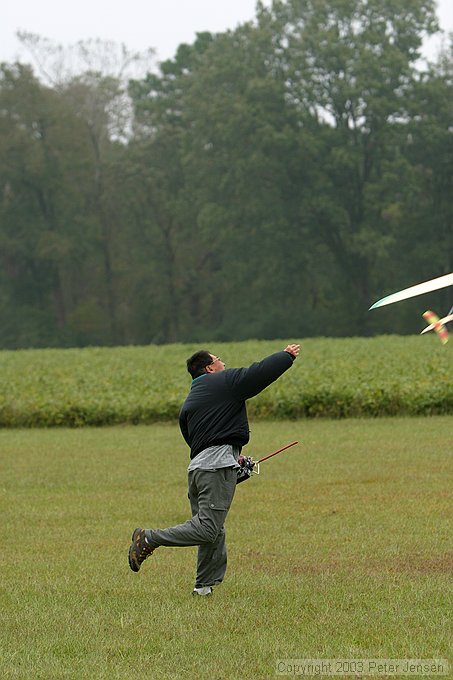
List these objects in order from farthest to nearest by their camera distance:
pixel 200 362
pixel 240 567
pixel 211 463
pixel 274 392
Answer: pixel 274 392 → pixel 240 567 → pixel 200 362 → pixel 211 463

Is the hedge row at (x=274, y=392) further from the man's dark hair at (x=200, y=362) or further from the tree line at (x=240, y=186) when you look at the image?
the tree line at (x=240, y=186)

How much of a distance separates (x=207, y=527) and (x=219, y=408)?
87 cm

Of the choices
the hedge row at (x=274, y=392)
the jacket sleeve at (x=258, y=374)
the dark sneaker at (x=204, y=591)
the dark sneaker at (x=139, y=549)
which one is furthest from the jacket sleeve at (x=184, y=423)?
the hedge row at (x=274, y=392)

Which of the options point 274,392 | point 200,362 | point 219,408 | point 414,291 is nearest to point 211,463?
point 219,408

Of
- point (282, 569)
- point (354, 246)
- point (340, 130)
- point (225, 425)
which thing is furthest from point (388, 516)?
point (340, 130)

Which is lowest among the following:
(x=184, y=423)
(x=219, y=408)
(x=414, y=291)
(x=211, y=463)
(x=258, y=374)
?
(x=211, y=463)

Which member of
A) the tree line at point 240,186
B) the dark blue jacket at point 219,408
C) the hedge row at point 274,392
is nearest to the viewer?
the dark blue jacket at point 219,408

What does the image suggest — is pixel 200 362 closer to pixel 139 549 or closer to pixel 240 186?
pixel 139 549

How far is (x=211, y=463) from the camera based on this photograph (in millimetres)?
8047

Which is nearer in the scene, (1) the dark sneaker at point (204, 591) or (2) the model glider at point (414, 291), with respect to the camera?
(2) the model glider at point (414, 291)

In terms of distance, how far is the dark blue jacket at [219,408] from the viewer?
8.07 meters

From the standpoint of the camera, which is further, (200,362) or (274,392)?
(274,392)

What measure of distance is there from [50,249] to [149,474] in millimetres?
51752

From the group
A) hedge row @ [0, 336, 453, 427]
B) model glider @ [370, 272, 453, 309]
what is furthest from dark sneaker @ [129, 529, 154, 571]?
hedge row @ [0, 336, 453, 427]
